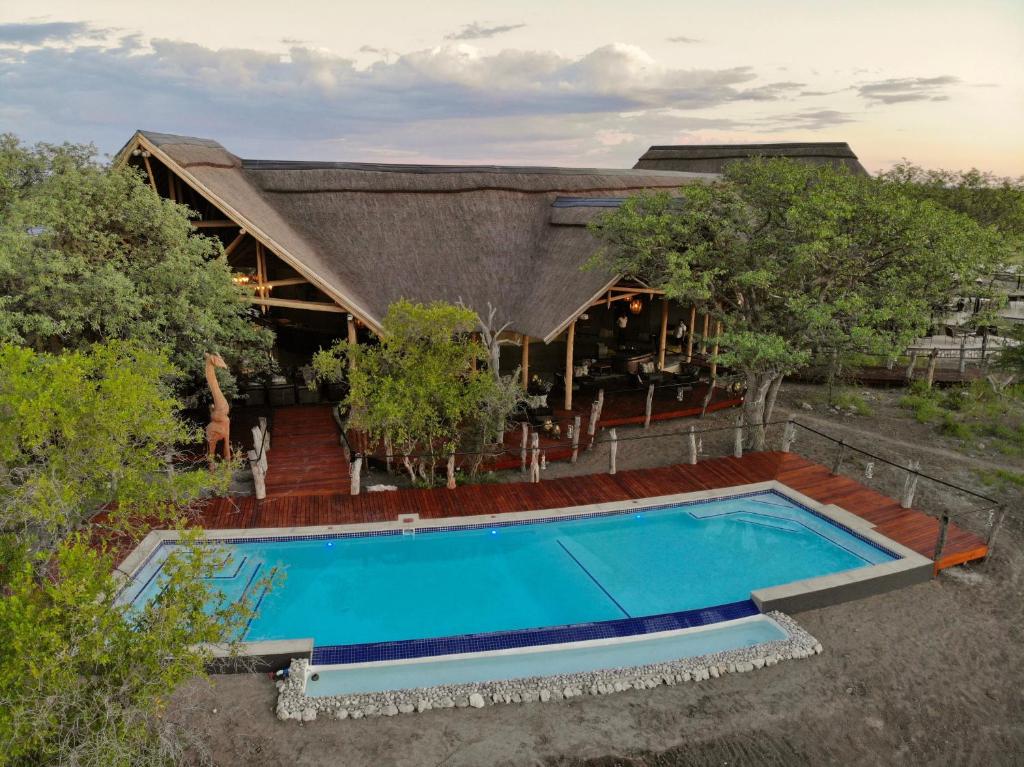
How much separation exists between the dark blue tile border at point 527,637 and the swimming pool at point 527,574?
0.06 ft

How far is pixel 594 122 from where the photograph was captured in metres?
31.7

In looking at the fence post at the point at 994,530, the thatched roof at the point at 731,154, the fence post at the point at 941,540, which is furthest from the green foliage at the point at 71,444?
the thatched roof at the point at 731,154

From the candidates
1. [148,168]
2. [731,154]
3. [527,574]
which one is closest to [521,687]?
[527,574]

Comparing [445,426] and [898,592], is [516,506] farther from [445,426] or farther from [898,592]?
[898,592]

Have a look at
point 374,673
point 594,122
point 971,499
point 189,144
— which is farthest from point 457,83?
point 374,673

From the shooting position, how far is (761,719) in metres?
6.99

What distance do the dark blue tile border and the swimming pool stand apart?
17 millimetres

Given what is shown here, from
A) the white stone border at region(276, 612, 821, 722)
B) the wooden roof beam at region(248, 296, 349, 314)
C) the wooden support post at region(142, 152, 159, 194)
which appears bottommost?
the white stone border at region(276, 612, 821, 722)

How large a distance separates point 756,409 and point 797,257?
12.1 feet

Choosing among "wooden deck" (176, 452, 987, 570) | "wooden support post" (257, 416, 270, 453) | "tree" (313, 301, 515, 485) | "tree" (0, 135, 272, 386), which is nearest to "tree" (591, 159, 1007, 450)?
"wooden deck" (176, 452, 987, 570)

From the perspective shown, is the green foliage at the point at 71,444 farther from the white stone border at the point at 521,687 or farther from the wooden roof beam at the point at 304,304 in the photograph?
the wooden roof beam at the point at 304,304

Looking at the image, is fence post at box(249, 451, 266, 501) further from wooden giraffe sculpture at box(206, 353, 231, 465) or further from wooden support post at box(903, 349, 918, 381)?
wooden support post at box(903, 349, 918, 381)

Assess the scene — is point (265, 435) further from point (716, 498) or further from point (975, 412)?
point (975, 412)

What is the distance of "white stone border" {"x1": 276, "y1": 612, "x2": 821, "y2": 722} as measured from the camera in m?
6.92
